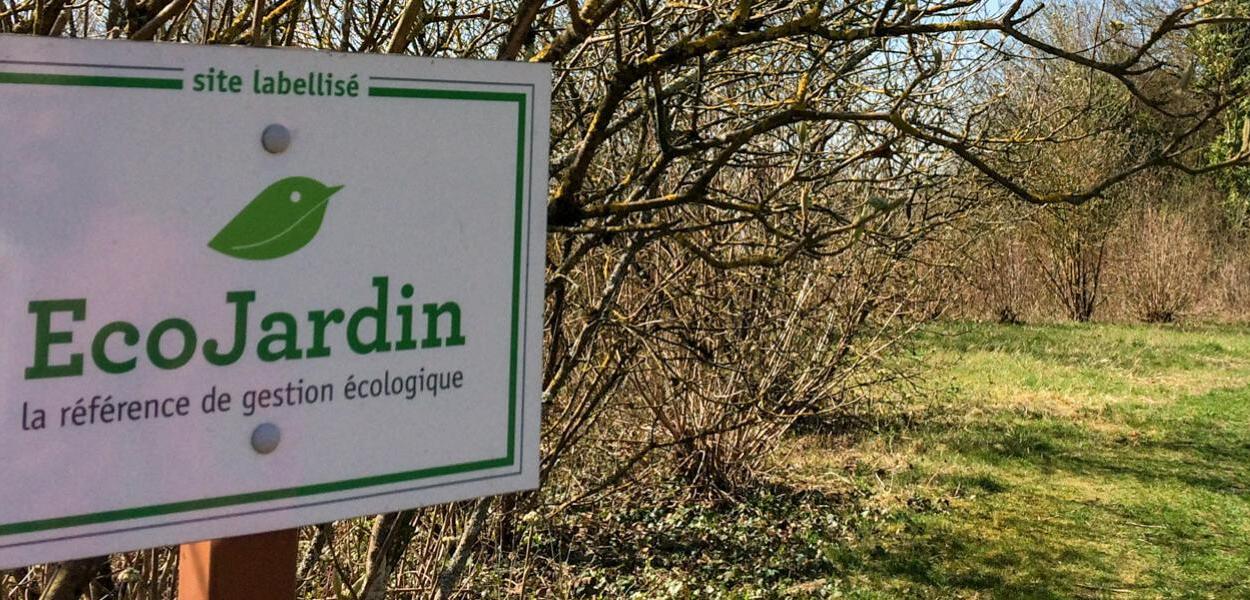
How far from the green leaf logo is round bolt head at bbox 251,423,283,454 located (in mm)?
197

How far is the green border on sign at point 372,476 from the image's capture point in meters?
1.17

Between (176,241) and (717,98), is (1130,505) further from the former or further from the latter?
(176,241)

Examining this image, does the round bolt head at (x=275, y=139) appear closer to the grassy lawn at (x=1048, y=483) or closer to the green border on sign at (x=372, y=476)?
the green border on sign at (x=372, y=476)

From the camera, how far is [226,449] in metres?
1.25

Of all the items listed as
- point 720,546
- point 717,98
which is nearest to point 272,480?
point 717,98

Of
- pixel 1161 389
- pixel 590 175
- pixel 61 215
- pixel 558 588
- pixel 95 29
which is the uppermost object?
pixel 95 29

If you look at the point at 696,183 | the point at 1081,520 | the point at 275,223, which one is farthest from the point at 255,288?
the point at 1081,520

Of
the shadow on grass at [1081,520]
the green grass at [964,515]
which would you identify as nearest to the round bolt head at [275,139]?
the green grass at [964,515]

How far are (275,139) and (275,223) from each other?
10cm

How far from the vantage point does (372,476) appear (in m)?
1.36

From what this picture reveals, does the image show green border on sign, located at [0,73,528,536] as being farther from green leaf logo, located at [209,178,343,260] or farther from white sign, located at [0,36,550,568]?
green leaf logo, located at [209,178,343,260]

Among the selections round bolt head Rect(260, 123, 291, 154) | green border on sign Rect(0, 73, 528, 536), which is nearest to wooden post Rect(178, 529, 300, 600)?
Answer: green border on sign Rect(0, 73, 528, 536)

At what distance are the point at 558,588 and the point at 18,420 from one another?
3.64m

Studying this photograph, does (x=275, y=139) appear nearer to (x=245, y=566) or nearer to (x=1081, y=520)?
(x=245, y=566)
